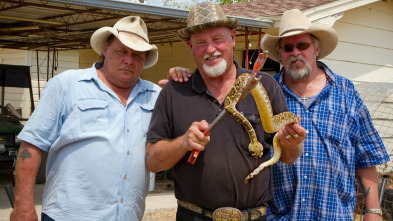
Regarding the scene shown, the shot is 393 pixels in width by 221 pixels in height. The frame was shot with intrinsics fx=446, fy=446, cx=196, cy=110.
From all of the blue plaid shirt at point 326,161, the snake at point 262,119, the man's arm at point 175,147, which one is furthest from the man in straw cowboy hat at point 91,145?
the blue plaid shirt at point 326,161

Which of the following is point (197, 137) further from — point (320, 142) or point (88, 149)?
point (320, 142)

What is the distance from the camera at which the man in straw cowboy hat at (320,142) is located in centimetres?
328

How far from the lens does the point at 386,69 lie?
10.6 m

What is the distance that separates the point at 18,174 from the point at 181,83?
4.39 ft

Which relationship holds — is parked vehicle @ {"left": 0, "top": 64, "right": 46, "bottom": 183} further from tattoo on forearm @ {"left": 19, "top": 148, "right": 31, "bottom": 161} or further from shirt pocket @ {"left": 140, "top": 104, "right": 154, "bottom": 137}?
shirt pocket @ {"left": 140, "top": 104, "right": 154, "bottom": 137}

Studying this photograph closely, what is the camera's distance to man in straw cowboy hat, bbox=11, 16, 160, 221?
312 cm

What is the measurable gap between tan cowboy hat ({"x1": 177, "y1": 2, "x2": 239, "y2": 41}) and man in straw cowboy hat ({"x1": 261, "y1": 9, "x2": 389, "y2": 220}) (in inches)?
27.6

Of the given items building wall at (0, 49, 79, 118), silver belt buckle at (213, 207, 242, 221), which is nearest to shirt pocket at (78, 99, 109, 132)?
silver belt buckle at (213, 207, 242, 221)

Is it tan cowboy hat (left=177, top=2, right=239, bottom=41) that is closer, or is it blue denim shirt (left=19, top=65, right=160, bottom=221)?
tan cowboy hat (left=177, top=2, right=239, bottom=41)

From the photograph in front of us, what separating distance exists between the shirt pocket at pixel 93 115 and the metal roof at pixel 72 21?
4.83 m

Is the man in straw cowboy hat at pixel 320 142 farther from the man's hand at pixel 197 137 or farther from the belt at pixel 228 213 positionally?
the man's hand at pixel 197 137

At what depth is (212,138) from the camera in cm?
294

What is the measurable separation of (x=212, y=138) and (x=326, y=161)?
94 centimetres

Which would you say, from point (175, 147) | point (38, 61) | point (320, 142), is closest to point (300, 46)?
point (320, 142)
